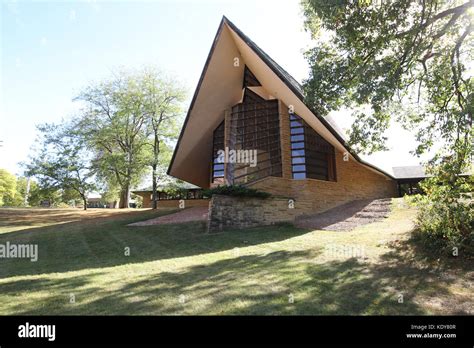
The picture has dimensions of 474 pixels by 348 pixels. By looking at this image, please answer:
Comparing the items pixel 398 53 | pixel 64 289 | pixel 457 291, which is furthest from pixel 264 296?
pixel 398 53

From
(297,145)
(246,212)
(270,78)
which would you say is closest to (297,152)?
(297,145)

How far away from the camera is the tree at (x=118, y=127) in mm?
23266

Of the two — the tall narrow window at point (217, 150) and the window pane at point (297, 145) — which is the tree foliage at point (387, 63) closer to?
the window pane at point (297, 145)

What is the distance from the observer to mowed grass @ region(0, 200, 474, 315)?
3.98 metres

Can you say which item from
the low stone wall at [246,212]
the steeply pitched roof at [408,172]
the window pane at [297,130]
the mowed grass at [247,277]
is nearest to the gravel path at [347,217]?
the low stone wall at [246,212]

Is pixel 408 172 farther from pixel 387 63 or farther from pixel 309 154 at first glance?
pixel 387 63

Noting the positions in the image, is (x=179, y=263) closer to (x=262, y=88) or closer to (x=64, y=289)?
(x=64, y=289)

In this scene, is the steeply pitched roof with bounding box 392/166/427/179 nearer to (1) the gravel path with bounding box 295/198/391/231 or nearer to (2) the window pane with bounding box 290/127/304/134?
(1) the gravel path with bounding box 295/198/391/231

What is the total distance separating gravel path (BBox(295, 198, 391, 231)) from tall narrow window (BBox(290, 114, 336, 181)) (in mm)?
2241

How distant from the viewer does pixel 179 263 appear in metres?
6.93

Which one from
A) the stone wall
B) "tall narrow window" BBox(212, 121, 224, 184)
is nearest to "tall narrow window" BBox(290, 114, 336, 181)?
Answer: "tall narrow window" BBox(212, 121, 224, 184)

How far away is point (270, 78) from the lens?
1473 cm

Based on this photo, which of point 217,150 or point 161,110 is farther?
point 161,110

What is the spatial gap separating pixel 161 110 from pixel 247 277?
2182cm
